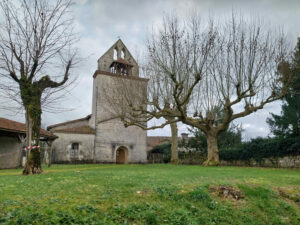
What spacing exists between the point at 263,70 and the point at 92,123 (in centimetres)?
2002

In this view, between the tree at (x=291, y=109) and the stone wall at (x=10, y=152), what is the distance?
752 inches

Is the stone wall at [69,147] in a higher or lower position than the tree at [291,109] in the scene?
lower

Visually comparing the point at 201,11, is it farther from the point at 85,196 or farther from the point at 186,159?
the point at 186,159

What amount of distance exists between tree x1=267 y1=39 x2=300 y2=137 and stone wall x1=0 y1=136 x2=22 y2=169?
62.7 ft

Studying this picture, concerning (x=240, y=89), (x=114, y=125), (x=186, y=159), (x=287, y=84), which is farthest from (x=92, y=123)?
(x=287, y=84)

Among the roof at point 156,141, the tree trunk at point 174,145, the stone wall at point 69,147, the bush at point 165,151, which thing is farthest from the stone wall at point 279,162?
the roof at point 156,141

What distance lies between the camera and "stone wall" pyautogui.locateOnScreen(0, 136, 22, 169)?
704 inches

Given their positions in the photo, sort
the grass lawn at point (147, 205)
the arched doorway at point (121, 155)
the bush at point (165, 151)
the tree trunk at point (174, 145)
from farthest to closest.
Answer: the arched doorway at point (121, 155) < the bush at point (165, 151) < the tree trunk at point (174, 145) < the grass lawn at point (147, 205)

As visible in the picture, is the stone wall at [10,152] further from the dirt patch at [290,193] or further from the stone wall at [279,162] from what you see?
the dirt patch at [290,193]

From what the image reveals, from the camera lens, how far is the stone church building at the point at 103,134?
25.5 m

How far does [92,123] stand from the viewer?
28438mm

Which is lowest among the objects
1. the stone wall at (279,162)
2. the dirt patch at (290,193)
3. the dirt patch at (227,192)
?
the dirt patch at (290,193)

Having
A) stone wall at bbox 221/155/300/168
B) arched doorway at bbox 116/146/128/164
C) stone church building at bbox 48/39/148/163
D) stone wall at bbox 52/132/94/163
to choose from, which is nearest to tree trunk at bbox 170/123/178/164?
stone church building at bbox 48/39/148/163

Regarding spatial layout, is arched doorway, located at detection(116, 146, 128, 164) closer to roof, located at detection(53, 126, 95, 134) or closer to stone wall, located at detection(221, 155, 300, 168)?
roof, located at detection(53, 126, 95, 134)
